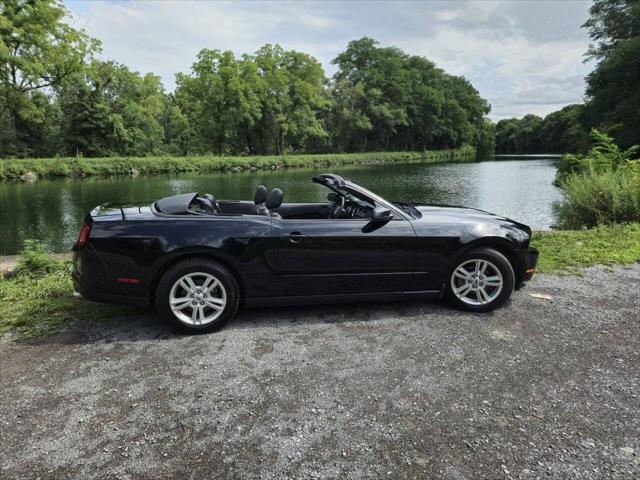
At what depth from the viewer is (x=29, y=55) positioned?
123ft

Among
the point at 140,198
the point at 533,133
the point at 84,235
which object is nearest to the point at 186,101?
the point at 140,198

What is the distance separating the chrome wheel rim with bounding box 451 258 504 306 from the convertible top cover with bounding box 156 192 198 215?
260 cm

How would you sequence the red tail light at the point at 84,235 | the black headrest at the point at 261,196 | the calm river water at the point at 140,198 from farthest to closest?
the calm river water at the point at 140,198 < the black headrest at the point at 261,196 < the red tail light at the point at 84,235

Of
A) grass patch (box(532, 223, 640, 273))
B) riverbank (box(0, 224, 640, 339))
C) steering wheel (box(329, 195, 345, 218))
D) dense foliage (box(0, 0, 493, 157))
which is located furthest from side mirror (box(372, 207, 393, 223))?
dense foliage (box(0, 0, 493, 157))

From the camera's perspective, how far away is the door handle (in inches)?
150

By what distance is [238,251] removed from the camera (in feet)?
12.2

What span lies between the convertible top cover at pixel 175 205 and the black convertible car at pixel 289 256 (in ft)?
0.04

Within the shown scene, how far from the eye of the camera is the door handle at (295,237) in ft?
12.5

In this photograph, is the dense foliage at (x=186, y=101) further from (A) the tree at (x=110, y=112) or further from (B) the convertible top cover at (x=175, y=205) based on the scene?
(B) the convertible top cover at (x=175, y=205)

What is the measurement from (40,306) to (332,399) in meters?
3.21

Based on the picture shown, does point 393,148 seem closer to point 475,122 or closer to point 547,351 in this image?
point 475,122

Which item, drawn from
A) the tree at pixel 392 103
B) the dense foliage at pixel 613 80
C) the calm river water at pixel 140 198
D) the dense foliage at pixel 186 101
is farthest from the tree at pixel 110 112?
the dense foliage at pixel 613 80

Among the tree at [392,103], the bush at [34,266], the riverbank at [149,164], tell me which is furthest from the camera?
the tree at [392,103]

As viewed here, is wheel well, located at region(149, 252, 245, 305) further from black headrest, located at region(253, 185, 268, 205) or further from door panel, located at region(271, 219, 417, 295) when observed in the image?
black headrest, located at region(253, 185, 268, 205)
